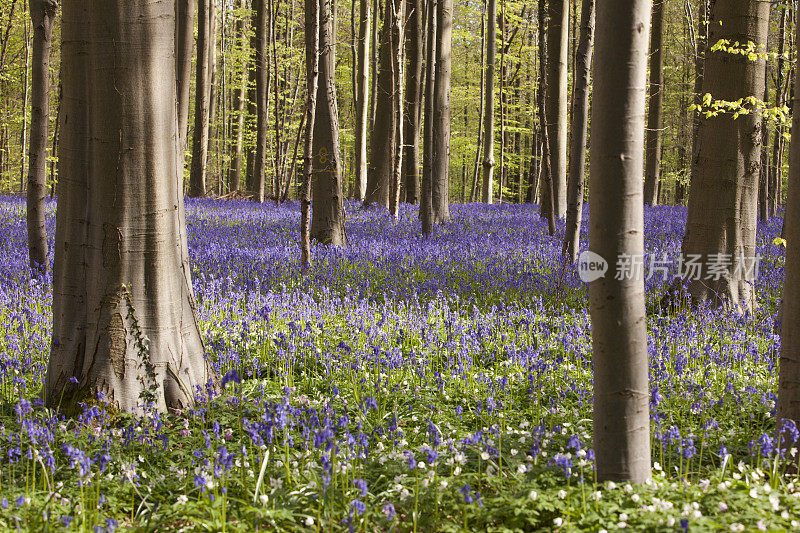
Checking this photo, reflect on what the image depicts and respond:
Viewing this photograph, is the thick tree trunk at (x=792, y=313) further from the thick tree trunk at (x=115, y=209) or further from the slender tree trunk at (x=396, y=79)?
the slender tree trunk at (x=396, y=79)

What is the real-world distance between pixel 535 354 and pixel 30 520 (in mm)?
3555

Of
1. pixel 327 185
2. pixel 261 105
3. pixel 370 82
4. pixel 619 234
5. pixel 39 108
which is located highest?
pixel 370 82

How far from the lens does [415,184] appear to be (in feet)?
65.5

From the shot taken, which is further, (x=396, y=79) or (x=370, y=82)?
(x=370, y=82)

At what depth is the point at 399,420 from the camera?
402 centimetres

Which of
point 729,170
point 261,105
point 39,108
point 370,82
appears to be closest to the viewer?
point 729,170

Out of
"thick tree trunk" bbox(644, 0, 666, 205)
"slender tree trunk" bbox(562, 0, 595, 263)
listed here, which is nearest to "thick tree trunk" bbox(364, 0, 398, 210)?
"thick tree trunk" bbox(644, 0, 666, 205)

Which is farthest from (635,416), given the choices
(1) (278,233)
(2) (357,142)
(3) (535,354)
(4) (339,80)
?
(4) (339,80)

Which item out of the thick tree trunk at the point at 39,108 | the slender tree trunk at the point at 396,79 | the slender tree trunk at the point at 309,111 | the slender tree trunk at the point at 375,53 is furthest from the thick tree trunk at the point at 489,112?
the thick tree trunk at the point at 39,108

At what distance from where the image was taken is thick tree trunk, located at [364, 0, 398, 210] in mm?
17062

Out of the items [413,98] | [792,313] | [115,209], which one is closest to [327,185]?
[413,98]

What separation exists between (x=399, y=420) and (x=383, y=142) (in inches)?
557

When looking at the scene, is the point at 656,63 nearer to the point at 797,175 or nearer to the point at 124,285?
the point at 797,175

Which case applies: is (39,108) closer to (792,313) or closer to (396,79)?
(792,313)
